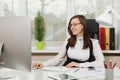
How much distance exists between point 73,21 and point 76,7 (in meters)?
0.90

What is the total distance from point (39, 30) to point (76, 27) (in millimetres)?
776

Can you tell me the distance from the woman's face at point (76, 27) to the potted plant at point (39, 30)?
699 mm

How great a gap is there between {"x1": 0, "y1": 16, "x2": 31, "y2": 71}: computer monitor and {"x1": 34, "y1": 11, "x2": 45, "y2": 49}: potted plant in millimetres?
1676

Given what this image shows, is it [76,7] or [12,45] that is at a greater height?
[76,7]

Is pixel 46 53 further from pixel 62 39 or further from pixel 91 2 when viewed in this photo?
pixel 91 2

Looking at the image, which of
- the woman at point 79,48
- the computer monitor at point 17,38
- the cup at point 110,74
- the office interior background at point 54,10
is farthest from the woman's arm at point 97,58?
the office interior background at point 54,10

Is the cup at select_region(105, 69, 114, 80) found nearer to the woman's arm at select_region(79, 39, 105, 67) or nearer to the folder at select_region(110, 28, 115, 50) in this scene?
the woman's arm at select_region(79, 39, 105, 67)

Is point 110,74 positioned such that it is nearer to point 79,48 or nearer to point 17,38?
point 17,38

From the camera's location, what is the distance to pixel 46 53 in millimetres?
3223

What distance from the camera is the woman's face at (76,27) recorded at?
2.60m

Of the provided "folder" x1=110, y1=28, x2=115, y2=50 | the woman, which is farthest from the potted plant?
"folder" x1=110, y1=28, x2=115, y2=50

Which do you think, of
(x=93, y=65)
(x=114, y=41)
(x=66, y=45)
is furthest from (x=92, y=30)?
(x=93, y=65)

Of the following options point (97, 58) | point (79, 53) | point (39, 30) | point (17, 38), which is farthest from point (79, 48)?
point (17, 38)

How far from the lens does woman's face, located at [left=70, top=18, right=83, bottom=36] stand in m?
2.60
